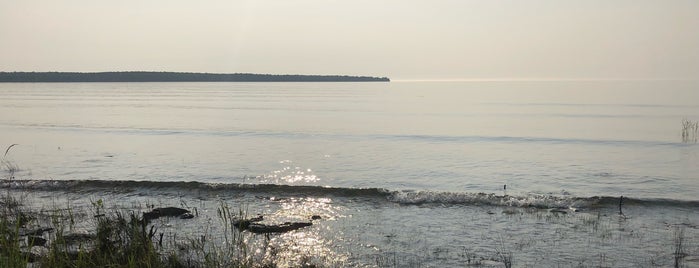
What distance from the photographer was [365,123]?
51.9 m

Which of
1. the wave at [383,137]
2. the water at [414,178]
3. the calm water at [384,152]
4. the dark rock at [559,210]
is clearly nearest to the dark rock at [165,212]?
the water at [414,178]

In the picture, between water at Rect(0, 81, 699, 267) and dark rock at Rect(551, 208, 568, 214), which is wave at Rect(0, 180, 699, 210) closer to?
water at Rect(0, 81, 699, 267)

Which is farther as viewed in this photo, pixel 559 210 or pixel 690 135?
pixel 690 135

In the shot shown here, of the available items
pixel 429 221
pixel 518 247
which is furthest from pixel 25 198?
pixel 518 247

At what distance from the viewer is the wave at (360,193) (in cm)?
1714

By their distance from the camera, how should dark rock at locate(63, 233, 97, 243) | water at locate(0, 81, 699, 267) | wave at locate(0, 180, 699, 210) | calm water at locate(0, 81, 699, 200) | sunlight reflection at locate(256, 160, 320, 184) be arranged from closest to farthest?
dark rock at locate(63, 233, 97, 243) → water at locate(0, 81, 699, 267) → wave at locate(0, 180, 699, 210) → sunlight reflection at locate(256, 160, 320, 184) → calm water at locate(0, 81, 699, 200)

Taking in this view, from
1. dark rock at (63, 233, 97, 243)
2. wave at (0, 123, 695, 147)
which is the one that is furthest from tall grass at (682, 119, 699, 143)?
dark rock at (63, 233, 97, 243)

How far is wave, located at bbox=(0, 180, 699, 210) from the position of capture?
17141mm

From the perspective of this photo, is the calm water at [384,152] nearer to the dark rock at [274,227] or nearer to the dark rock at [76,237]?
the dark rock at [274,227]

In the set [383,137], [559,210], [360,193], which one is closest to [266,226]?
[360,193]

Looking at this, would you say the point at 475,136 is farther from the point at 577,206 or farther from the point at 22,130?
the point at 22,130

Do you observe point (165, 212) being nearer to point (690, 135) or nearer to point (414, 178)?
point (414, 178)

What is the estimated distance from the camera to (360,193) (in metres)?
19.0

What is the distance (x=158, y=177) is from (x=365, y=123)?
100.0 ft
